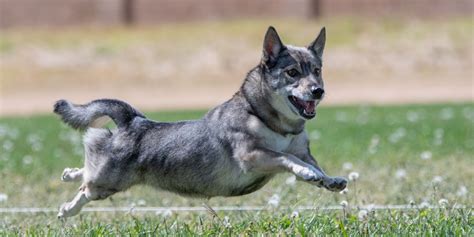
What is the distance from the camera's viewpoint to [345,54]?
131 feet

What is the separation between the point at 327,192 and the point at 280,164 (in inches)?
110

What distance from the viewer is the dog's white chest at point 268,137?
27.8ft

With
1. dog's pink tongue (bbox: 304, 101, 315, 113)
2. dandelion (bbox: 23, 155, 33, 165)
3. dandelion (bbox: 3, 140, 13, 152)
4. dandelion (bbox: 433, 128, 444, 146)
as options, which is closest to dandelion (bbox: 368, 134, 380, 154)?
dandelion (bbox: 433, 128, 444, 146)

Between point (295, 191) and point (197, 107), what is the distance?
21749mm

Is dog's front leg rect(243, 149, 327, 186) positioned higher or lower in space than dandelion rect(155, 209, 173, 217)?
higher

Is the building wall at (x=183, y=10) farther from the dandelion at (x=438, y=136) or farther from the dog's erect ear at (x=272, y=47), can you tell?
the dog's erect ear at (x=272, y=47)

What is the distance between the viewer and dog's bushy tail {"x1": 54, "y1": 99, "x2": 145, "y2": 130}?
9.27 meters

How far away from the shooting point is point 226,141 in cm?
867

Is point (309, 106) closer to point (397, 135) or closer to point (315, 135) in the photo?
point (397, 135)

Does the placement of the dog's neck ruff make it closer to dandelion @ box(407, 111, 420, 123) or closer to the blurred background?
dandelion @ box(407, 111, 420, 123)

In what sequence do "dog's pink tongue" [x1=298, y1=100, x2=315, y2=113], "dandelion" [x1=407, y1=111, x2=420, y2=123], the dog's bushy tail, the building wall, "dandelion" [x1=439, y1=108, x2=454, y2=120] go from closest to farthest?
"dog's pink tongue" [x1=298, y1=100, x2=315, y2=113] → the dog's bushy tail → "dandelion" [x1=407, y1=111, x2=420, y2=123] → "dandelion" [x1=439, y1=108, x2=454, y2=120] → the building wall

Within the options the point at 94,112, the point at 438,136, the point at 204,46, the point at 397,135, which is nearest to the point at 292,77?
the point at 94,112

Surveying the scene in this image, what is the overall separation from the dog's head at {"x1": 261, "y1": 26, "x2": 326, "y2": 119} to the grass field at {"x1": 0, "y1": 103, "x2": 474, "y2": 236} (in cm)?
80

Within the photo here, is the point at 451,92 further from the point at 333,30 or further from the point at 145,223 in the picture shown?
the point at 145,223
